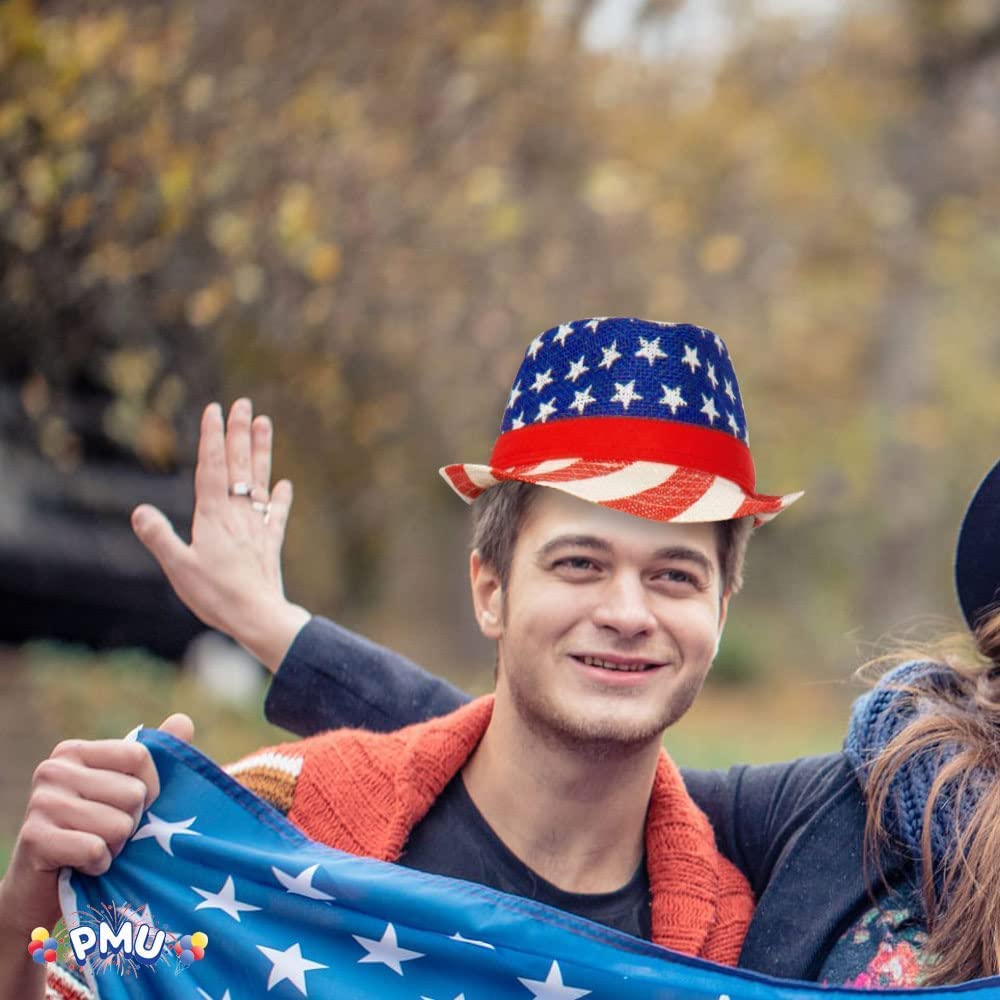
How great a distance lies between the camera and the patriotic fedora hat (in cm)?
238

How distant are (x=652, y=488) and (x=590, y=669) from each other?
33 centimetres

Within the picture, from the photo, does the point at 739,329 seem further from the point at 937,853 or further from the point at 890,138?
the point at 937,853

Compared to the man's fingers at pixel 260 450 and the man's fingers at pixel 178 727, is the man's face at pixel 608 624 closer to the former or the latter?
the man's fingers at pixel 178 727

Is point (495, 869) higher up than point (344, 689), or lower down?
lower down

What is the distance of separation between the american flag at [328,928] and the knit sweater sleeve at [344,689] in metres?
0.67

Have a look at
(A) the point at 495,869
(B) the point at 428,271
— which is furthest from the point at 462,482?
(B) the point at 428,271

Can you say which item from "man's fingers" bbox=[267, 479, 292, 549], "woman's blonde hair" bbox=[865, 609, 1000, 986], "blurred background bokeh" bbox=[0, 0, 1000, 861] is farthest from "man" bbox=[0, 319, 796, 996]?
"blurred background bokeh" bbox=[0, 0, 1000, 861]

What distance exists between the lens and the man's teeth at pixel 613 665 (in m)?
2.32

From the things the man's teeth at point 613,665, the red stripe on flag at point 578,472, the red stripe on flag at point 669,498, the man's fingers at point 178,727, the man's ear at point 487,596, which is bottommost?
the man's fingers at point 178,727

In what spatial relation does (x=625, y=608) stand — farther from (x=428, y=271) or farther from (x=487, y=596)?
(x=428, y=271)

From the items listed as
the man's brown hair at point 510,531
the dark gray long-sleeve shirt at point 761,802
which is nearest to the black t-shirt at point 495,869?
the dark gray long-sleeve shirt at point 761,802

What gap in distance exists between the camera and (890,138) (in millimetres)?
15133

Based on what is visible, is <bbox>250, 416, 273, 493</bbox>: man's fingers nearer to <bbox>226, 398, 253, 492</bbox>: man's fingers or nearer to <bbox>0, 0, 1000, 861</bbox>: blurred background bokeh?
<bbox>226, 398, 253, 492</bbox>: man's fingers

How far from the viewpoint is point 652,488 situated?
7.75 ft
